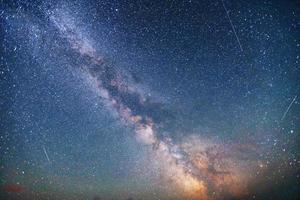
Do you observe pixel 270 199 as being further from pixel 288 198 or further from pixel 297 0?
pixel 297 0

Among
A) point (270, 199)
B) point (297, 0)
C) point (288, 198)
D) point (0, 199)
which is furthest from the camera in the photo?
point (270, 199)

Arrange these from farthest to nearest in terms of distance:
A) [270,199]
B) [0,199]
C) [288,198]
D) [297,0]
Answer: [270,199], [288,198], [0,199], [297,0]

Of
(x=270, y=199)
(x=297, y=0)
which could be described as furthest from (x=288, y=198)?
(x=297, y=0)

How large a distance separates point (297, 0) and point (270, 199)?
72.7m

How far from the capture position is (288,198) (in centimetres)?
4619

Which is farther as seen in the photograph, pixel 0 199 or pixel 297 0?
pixel 0 199

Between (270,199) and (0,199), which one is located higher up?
(270,199)

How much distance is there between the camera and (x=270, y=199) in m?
66.0

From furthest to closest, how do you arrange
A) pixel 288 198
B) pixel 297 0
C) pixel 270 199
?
pixel 270 199 → pixel 288 198 → pixel 297 0

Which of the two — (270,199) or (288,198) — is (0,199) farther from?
(270,199)

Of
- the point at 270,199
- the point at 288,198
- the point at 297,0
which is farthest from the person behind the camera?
the point at 270,199

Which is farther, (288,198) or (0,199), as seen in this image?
(288,198)

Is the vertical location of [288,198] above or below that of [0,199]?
above

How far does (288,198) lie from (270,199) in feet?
73.7
